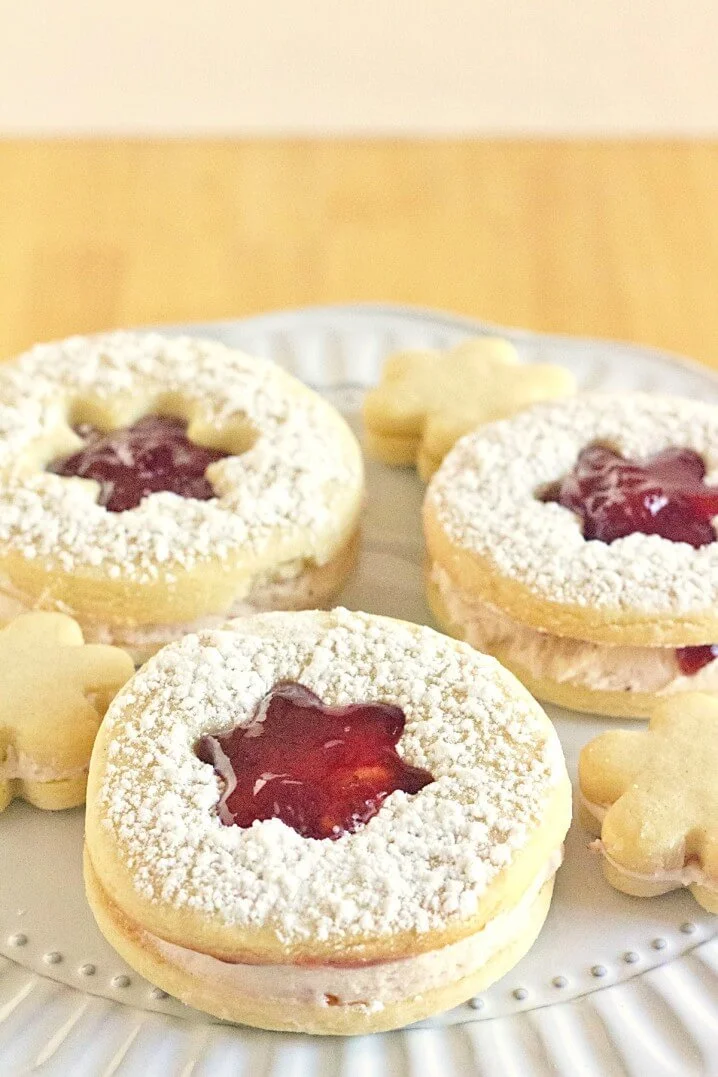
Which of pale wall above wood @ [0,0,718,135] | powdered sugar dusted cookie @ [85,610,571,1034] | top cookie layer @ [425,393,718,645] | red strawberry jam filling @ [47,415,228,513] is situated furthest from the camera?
pale wall above wood @ [0,0,718,135]

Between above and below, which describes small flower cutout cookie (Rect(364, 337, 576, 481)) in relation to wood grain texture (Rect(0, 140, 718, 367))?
above

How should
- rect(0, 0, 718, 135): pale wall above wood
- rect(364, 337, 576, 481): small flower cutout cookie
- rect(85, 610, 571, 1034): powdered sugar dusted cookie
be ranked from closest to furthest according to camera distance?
rect(85, 610, 571, 1034): powdered sugar dusted cookie
rect(364, 337, 576, 481): small flower cutout cookie
rect(0, 0, 718, 135): pale wall above wood

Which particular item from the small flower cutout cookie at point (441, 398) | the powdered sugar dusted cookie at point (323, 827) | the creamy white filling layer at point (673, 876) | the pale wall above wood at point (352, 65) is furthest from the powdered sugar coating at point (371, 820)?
the pale wall above wood at point (352, 65)

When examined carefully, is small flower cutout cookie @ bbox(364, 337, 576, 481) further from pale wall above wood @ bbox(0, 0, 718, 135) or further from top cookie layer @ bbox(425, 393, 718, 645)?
pale wall above wood @ bbox(0, 0, 718, 135)

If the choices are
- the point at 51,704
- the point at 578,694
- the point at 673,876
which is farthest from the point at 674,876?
the point at 51,704

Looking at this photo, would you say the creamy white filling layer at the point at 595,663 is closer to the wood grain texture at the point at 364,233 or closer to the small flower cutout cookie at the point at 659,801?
the small flower cutout cookie at the point at 659,801

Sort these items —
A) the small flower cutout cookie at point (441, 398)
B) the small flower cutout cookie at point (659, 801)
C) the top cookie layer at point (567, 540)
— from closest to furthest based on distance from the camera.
Result: 1. the small flower cutout cookie at point (659, 801)
2. the top cookie layer at point (567, 540)
3. the small flower cutout cookie at point (441, 398)

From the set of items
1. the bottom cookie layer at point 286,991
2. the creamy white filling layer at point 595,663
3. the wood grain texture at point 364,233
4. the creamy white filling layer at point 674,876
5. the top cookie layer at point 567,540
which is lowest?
the wood grain texture at point 364,233

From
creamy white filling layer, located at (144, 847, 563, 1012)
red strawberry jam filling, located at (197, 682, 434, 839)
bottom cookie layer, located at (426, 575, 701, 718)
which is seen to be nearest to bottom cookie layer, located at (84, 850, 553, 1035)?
creamy white filling layer, located at (144, 847, 563, 1012)

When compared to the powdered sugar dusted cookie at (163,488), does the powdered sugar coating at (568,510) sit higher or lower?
higher
